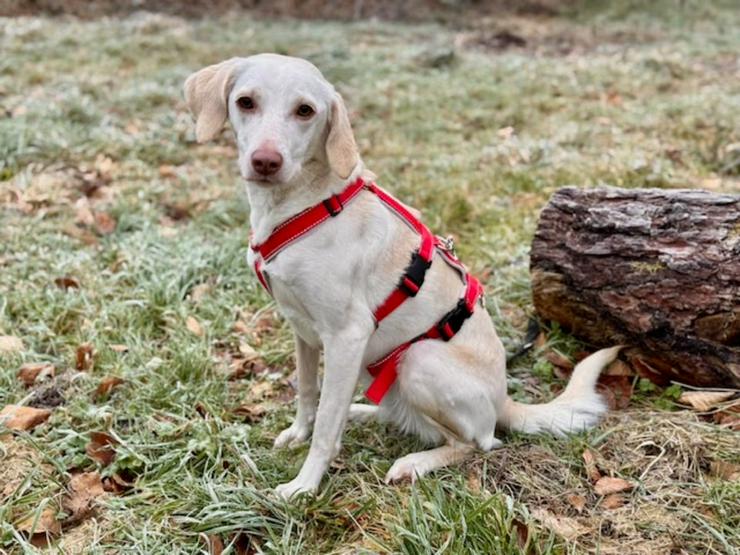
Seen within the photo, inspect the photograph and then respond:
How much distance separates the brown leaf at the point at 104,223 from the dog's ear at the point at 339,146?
3.14 metres

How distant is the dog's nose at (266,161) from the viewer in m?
2.07

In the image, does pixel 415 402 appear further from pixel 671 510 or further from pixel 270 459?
pixel 671 510

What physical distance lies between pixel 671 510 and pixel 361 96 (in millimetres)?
7172

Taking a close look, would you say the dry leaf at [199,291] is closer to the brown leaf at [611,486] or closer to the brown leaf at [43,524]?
the brown leaf at [43,524]

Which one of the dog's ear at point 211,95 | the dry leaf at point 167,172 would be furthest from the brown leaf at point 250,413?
the dry leaf at point 167,172

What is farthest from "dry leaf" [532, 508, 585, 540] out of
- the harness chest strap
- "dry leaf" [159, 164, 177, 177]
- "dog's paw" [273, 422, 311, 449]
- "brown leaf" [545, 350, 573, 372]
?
"dry leaf" [159, 164, 177, 177]

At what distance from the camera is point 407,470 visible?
2533 millimetres

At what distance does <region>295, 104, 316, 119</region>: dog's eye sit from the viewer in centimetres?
217

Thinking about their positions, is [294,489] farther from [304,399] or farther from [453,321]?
[453,321]

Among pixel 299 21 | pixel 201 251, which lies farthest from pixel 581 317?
pixel 299 21

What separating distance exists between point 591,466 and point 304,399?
3.96 feet

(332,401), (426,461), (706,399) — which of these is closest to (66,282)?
(332,401)

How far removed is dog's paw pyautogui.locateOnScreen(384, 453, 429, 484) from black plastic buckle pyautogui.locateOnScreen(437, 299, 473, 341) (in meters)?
0.50

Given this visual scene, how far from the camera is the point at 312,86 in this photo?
2189 mm
